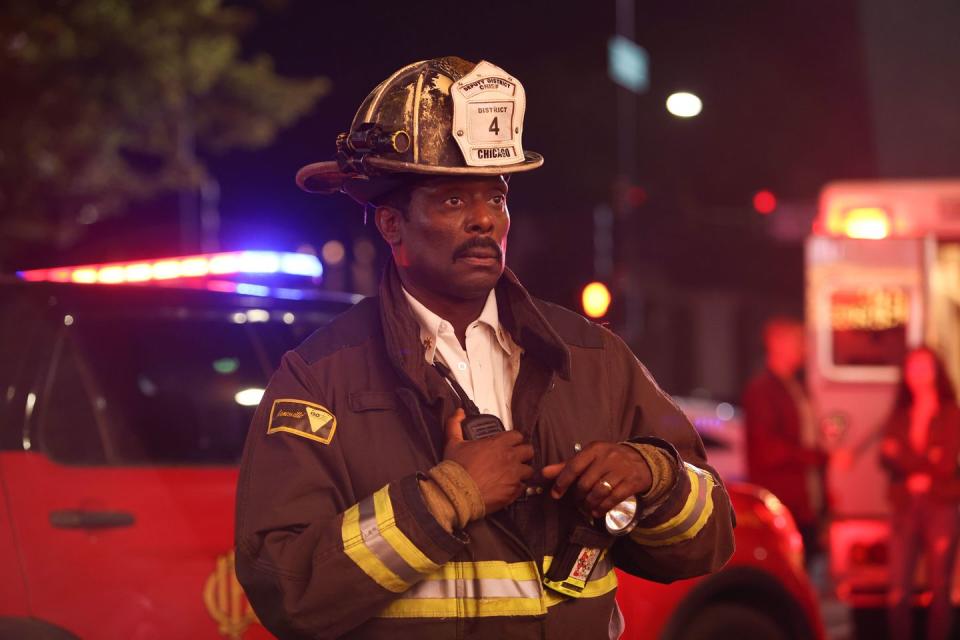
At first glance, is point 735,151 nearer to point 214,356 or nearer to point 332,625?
point 214,356

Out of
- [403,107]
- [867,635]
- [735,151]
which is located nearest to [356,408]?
[403,107]

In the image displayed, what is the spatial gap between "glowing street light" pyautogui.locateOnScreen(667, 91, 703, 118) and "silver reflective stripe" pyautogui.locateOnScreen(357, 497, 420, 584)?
8.42 ft

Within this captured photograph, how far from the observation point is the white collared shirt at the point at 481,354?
7.92 ft

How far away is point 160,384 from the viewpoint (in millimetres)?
3822

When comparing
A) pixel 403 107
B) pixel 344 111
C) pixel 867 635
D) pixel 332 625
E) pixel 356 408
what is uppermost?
pixel 344 111

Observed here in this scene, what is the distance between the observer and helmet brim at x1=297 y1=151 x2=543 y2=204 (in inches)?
89.0

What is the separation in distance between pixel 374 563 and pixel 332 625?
0.43 feet

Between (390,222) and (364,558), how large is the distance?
25.9 inches

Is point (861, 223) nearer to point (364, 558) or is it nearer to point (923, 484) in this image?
point (923, 484)

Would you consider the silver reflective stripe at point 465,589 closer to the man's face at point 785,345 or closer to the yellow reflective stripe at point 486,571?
the yellow reflective stripe at point 486,571

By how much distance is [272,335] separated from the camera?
3898mm

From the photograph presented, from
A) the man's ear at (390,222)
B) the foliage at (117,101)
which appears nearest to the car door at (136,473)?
the man's ear at (390,222)

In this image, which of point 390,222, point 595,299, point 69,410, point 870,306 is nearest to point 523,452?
point 390,222

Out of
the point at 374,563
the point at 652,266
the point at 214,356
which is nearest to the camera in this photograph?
the point at 374,563
